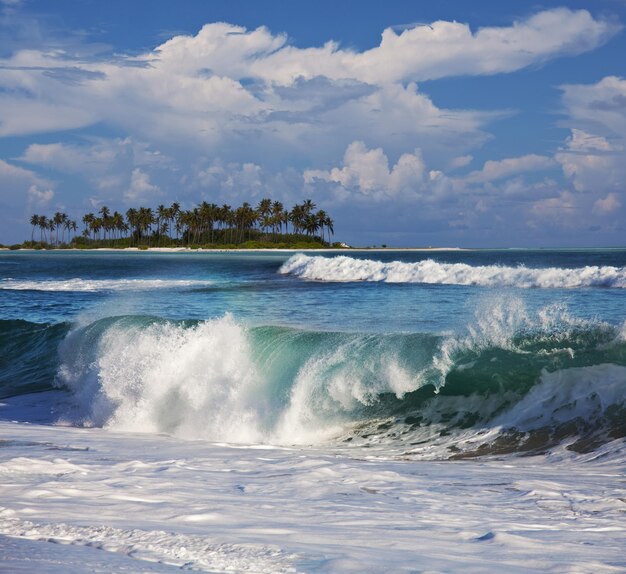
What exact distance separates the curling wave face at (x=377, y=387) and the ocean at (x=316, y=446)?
0.04 m

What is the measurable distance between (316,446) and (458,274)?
32837 mm

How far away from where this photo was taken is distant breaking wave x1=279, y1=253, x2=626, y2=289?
114 ft

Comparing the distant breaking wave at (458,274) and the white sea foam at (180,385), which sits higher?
the distant breaking wave at (458,274)

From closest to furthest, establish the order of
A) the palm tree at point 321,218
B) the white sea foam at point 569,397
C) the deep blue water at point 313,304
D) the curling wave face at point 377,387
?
the white sea foam at point 569,397
the curling wave face at point 377,387
the deep blue water at point 313,304
the palm tree at point 321,218

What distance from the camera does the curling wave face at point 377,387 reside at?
373 inches

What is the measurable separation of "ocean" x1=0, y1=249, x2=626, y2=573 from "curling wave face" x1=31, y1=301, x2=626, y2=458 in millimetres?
36

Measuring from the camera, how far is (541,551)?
4.21 metres

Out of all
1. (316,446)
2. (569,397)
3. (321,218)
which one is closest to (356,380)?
(316,446)

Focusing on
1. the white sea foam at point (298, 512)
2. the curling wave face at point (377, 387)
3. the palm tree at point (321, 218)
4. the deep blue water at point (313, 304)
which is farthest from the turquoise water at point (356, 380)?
the palm tree at point (321, 218)

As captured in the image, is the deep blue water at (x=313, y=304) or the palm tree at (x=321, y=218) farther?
the palm tree at (x=321, y=218)

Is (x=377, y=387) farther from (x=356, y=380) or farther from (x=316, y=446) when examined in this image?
(x=316, y=446)

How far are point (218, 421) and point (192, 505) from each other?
560 centimetres

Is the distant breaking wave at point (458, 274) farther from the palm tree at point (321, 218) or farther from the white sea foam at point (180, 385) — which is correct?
the palm tree at point (321, 218)

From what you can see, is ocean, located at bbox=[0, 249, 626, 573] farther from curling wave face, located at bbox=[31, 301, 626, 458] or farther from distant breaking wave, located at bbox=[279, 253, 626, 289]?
distant breaking wave, located at bbox=[279, 253, 626, 289]
